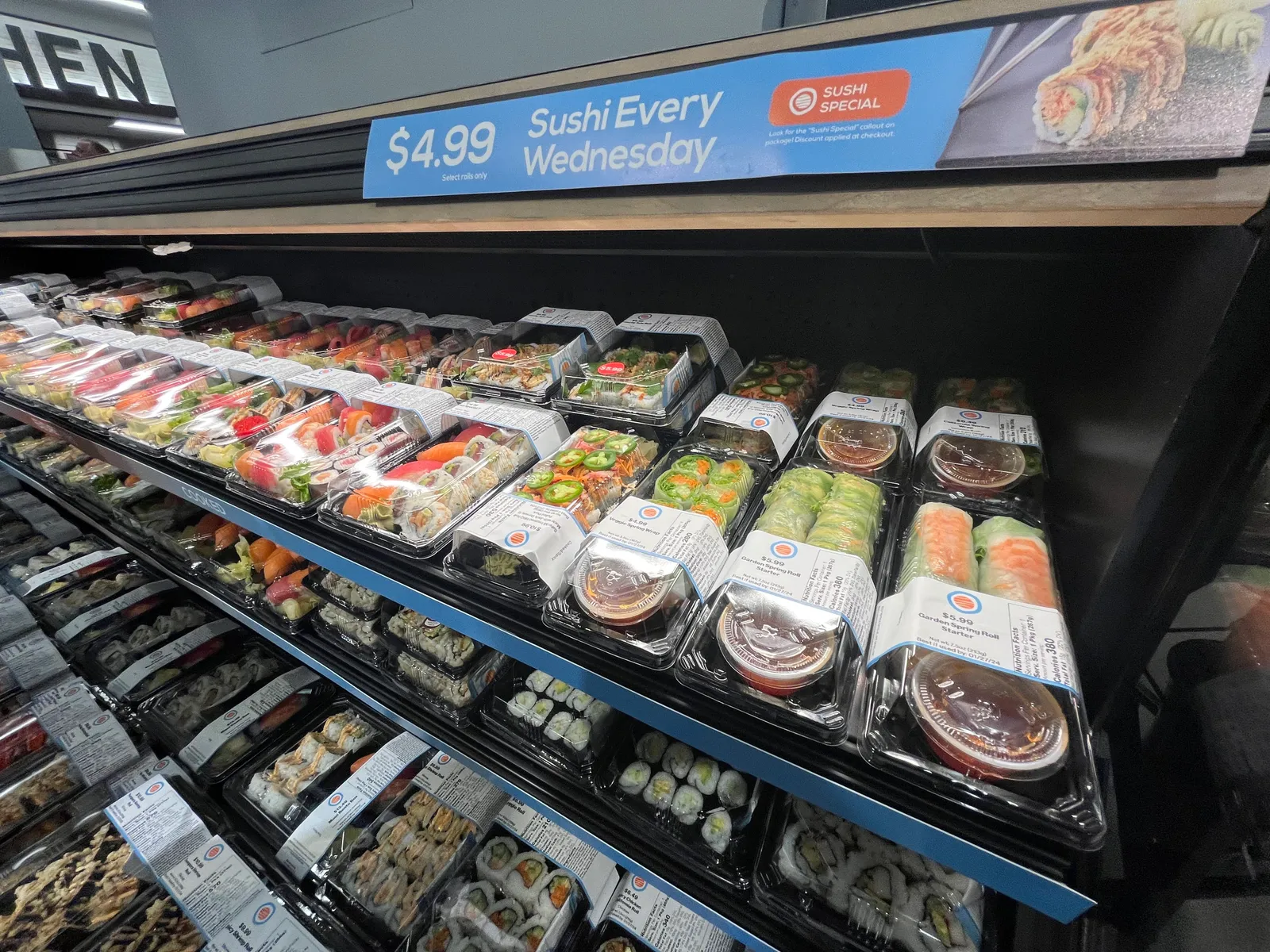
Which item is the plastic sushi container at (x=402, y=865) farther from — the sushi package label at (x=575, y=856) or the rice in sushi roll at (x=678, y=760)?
the rice in sushi roll at (x=678, y=760)

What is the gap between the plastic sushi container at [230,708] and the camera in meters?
1.79

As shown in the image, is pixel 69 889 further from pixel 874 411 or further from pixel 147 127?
pixel 147 127

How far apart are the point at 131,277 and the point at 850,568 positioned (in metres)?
3.64

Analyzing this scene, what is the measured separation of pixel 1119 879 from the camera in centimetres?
81

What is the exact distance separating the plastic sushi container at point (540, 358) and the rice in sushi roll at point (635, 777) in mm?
852

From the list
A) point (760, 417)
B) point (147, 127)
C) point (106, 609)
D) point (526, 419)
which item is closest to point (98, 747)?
point (106, 609)

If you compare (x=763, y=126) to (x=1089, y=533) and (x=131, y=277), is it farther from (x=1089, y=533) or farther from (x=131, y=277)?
(x=131, y=277)

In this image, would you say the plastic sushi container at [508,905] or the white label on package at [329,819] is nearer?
the plastic sushi container at [508,905]

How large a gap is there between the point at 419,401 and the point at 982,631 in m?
1.26

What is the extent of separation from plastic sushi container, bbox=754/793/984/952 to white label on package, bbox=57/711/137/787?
2081 millimetres

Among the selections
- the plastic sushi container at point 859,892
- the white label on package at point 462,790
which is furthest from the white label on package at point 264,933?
the plastic sushi container at point 859,892

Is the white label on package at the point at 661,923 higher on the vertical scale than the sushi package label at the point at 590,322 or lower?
lower

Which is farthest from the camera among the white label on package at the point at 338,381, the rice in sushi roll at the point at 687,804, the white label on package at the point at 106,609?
the white label on package at the point at 106,609

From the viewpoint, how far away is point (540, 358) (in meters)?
1.48
